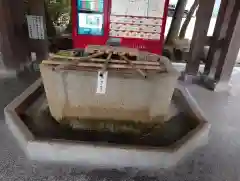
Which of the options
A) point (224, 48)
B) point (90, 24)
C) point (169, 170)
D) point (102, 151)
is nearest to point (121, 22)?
point (90, 24)

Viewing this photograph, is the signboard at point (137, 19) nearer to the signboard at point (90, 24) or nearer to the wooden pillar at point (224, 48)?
the signboard at point (90, 24)

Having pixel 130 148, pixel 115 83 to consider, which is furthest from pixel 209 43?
pixel 130 148

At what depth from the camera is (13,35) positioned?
224 centimetres

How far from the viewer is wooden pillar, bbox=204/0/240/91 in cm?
208

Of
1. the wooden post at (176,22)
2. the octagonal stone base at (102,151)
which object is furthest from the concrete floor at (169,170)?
the wooden post at (176,22)

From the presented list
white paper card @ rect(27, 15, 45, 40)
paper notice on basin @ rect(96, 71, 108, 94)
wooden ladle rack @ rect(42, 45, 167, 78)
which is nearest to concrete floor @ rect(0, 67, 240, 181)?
paper notice on basin @ rect(96, 71, 108, 94)

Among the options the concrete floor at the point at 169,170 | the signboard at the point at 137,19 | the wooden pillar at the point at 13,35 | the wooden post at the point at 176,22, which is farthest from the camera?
the wooden post at the point at 176,22

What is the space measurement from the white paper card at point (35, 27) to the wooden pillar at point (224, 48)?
5.12 feet

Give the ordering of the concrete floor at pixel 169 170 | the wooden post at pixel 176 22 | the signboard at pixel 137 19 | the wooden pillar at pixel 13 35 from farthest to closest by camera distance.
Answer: the wooden post at pixel 176 22
the wooden pillar at pixel 13 35
the signboard at pixel 137 19
the concrete floor at pixel 169 170

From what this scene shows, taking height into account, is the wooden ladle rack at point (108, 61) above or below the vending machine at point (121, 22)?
below

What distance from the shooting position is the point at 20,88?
2.16 metres

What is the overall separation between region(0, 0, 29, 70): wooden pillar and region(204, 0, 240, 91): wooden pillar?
1.74 metres

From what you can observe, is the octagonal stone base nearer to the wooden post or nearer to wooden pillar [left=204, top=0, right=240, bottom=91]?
wooden pillar [left=204, top=0, right=240, bottom=91]

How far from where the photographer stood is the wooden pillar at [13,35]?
7.01 feet
